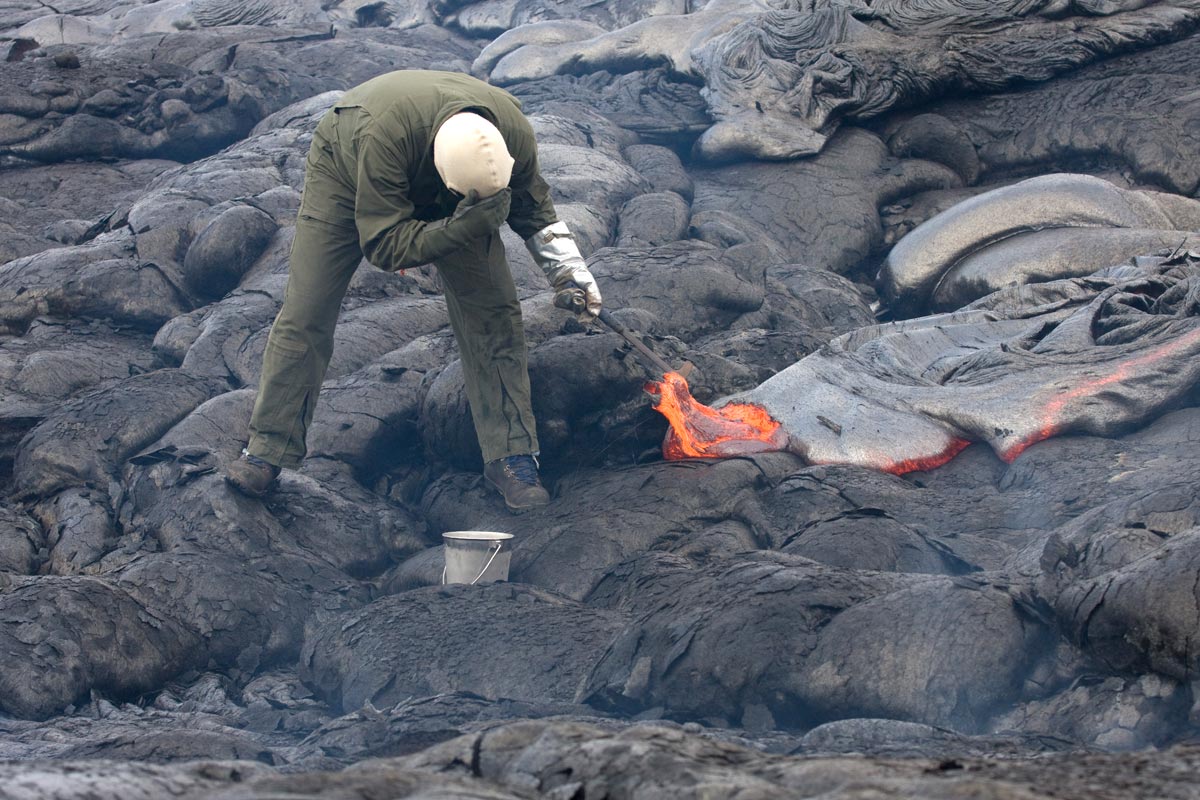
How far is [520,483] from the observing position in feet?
18.5

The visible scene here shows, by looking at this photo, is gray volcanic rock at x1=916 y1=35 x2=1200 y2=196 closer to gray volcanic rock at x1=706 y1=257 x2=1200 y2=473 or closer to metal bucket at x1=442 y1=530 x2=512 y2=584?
gray volcanic rock at x1=706 y1=257 x2=1200 y2=473

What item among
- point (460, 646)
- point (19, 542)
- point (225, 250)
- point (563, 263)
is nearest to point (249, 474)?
point (19, 542)

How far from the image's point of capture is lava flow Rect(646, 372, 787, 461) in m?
5.91

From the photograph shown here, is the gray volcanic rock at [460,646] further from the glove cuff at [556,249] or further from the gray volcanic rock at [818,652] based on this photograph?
the glove cuff at [556,249]

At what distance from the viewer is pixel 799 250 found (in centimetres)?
909

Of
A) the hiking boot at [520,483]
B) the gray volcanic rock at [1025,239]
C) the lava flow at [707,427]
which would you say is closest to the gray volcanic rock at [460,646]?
the hiking boot at [520,483]

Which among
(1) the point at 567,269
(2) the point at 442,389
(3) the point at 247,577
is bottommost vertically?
(3) the point at 247,577

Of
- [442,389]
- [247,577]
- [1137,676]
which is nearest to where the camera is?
[1137,676]

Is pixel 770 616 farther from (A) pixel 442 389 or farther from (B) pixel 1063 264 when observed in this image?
(B) pixel 1063 264

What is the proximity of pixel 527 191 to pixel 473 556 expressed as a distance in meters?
1.65

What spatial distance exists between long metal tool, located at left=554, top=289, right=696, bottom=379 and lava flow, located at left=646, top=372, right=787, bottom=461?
74 millimetres

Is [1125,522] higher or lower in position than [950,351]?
higher

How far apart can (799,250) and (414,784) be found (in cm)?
733

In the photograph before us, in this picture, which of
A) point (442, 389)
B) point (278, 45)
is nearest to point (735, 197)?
point (442, 389)
